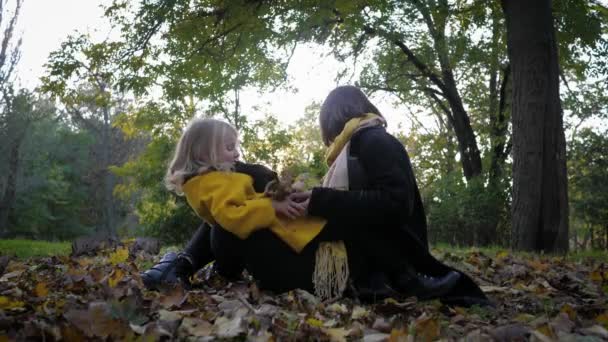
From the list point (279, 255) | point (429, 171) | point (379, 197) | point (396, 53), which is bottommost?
point (279, 255)

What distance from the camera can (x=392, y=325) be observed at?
7.23 ft

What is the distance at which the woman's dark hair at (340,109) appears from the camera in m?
3.18

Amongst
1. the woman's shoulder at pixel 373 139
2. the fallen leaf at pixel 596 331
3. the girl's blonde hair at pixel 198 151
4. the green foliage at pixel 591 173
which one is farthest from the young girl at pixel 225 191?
the green foliage at pixel 591 173

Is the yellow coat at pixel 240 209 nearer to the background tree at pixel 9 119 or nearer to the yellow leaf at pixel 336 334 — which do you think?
the yellow leaf at pixel 336 334

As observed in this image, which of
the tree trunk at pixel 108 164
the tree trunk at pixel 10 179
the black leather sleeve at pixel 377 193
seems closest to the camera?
the black leather sleeve at pixel 377 193

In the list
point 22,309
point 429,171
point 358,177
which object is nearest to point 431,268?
point 358,177

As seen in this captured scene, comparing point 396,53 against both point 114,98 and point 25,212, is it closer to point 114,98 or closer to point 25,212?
point 114,98

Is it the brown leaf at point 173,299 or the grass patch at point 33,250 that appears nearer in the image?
the brown leaf at point 173,299

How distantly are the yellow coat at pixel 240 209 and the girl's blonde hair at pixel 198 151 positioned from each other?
0.24 feet

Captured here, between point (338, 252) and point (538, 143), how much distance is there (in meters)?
5.34

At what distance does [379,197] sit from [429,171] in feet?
80.0

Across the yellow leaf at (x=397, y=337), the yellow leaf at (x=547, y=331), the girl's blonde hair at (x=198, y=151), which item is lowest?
the yellow leaf at (x=397, y=337)

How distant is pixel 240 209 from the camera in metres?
2.86

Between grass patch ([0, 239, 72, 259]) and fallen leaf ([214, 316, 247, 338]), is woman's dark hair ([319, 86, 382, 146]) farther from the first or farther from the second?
grass patch ([0, 239, 72, 259])
